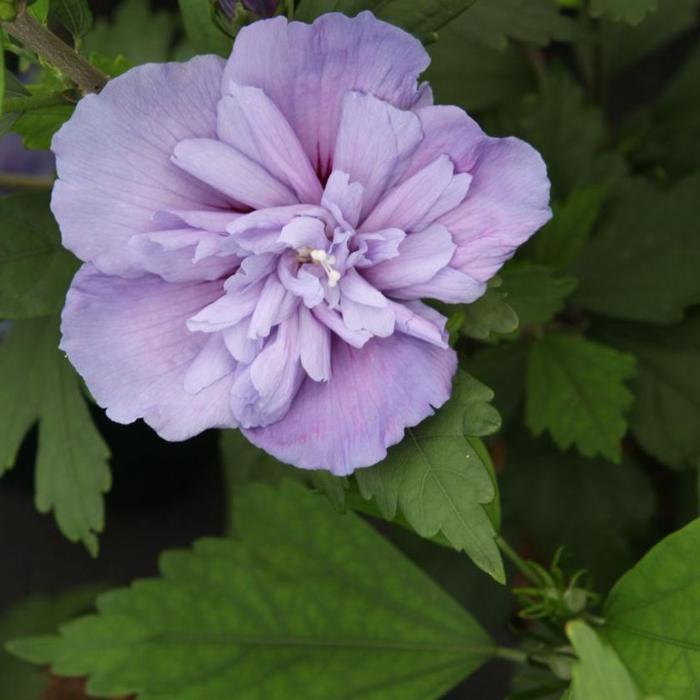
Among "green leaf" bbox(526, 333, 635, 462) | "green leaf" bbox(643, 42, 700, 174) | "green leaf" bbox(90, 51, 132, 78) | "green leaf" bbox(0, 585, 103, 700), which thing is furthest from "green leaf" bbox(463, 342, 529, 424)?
A: "green leaf" bbox(0, 585, 103, 700)

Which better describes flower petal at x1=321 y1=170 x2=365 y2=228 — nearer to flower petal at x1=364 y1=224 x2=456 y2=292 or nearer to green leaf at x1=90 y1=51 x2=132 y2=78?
flower petal at x1=364 y1=224 x2=456 y2=292

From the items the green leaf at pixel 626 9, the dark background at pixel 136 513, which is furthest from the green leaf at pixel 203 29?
the dark background at pixel 136 513

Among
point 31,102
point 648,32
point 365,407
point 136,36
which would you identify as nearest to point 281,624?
point 365,407

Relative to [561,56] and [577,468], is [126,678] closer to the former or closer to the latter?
[577,468]

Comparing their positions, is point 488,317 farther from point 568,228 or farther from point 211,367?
point 568,228

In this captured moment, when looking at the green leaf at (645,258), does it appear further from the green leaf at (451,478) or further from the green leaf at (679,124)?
the green leaf at (451,478)

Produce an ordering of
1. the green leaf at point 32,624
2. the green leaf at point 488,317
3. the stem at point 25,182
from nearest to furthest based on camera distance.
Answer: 1. the green leaf at point 488,317
2. the stem at point 25,182
3. the green leaf at point 32,624
